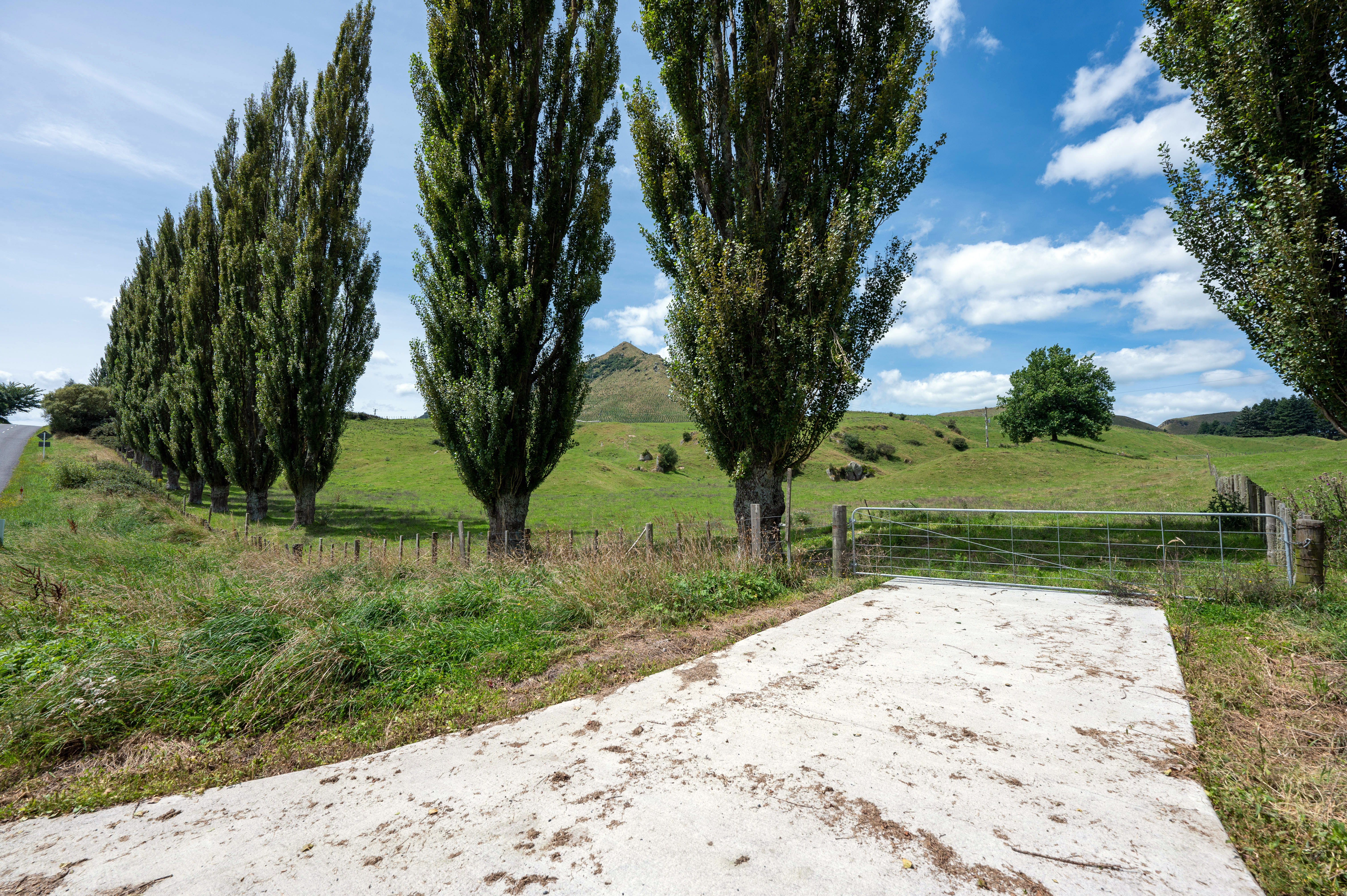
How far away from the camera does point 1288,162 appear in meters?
6.99

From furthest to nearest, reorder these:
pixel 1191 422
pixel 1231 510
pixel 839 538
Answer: pixel 1191 422 → pixel 1231 510 → pixel 839 538

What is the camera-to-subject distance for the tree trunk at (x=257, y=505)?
788 inches

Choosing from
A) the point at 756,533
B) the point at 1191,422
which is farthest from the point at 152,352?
the point at 1191,422

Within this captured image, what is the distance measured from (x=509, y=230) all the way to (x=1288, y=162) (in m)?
12.1

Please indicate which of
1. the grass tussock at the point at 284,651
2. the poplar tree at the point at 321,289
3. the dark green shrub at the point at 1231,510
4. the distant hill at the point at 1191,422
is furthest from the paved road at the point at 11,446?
the distant hill at the point at 1191,422

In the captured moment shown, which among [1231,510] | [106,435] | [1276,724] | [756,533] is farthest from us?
[106,435]

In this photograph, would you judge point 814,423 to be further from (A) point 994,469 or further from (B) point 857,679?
(A) point 994,469

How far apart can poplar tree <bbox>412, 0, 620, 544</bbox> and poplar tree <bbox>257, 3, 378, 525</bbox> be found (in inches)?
350

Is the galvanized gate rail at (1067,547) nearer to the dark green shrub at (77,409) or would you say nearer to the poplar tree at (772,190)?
the poplar tree at (772,190)

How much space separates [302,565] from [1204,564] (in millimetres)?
14442

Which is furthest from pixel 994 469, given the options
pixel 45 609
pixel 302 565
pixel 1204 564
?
pixel 45 609

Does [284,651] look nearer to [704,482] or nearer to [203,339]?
[203,339]

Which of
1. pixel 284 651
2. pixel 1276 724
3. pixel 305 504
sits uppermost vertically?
pixel 305 504

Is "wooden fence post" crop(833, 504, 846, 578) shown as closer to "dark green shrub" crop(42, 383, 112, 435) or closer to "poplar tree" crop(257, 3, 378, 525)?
"poplar tree" crop(257, 3, 378, 525)
